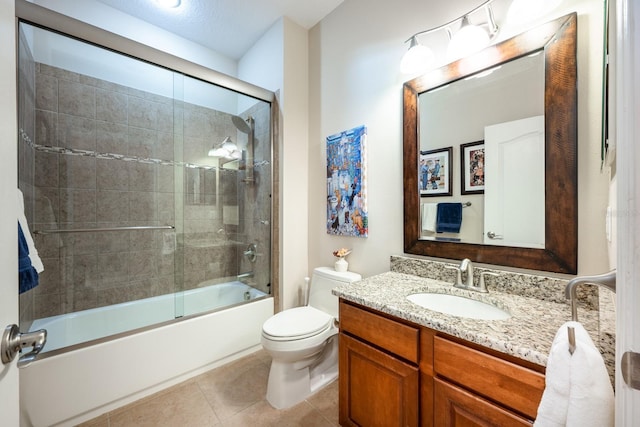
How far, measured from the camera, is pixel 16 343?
534mm

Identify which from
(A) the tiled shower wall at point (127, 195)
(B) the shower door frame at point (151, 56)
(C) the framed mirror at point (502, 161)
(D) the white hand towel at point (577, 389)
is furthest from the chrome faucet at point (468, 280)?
(A) the tiled shower wall at point (127, 195)

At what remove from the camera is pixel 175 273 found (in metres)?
2.33

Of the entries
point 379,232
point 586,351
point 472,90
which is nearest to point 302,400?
point 379,232

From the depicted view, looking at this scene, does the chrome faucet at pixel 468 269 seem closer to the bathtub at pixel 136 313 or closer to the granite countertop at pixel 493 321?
the granite countertop at pixel 493 321

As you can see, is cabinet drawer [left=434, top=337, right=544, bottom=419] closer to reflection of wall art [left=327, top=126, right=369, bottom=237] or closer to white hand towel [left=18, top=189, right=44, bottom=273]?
reflection of wall art [left=327, top=126, right=369, bottom=237]

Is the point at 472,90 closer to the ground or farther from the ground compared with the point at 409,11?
closer to the ground

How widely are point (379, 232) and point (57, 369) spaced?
1.96 metres

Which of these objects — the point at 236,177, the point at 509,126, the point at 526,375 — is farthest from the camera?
Answer: the point at 236,177

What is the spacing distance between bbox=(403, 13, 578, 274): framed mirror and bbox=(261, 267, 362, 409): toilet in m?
0.68

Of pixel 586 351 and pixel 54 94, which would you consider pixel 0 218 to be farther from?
pixel 54 94

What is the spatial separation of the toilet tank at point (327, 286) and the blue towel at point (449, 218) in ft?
2.11

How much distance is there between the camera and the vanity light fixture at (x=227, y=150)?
2508mm

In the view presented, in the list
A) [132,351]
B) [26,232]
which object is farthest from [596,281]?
[132,351]

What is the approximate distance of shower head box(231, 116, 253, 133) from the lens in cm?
243
